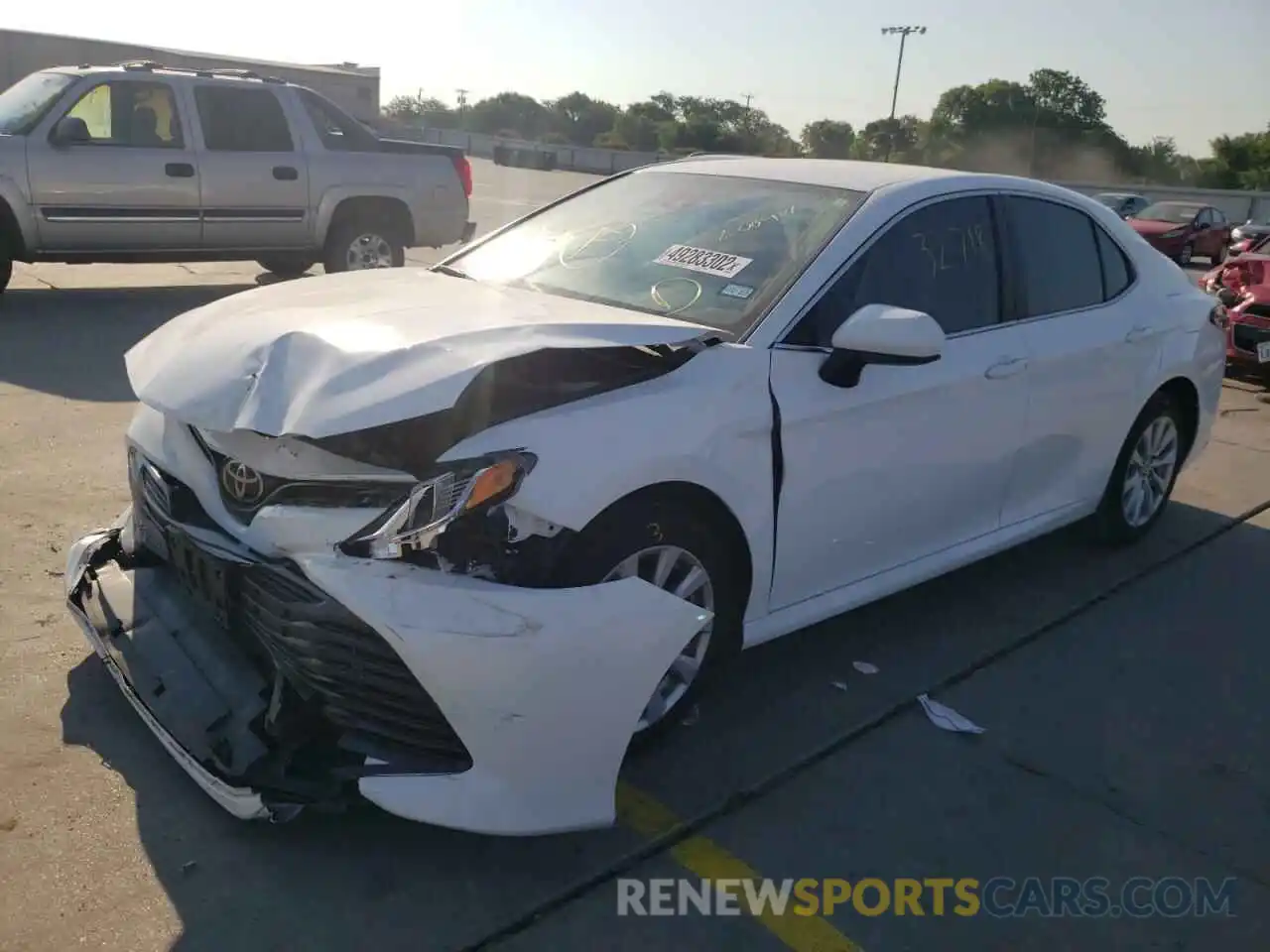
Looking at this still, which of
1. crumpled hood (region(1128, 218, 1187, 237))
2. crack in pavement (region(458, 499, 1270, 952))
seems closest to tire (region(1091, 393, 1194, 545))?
crack in pavement (region(458, 499, 1270, 952))

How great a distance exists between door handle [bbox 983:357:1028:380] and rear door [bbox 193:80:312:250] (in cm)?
785

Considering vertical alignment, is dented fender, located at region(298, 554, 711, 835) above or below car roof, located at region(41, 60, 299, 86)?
below

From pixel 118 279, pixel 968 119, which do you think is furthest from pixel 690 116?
pixel 118 279

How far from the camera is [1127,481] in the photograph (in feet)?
17.3

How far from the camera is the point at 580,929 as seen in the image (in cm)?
267

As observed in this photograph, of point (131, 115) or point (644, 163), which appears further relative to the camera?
point (644, 163)

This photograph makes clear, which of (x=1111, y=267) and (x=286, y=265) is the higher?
(x=1111, y=267)

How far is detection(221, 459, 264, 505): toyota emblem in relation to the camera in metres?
2.95

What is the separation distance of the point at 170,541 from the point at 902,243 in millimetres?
2528

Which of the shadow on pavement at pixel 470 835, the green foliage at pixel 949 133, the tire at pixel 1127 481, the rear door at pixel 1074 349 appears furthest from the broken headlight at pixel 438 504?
the green foliage at pixel 949 133

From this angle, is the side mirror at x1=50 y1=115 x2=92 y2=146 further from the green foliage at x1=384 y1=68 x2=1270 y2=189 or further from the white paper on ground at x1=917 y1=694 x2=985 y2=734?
the green foliage at x1=384 y1=68 x2=1270 y2=189

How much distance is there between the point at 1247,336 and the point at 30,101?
1034cm

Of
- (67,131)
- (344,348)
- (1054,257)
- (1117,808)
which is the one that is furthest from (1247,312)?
(67,131)

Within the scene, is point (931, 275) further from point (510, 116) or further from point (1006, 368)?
point (510, 116)
